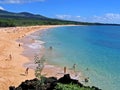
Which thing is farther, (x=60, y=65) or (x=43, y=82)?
(x=60, y=65)

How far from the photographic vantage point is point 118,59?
2815 inches

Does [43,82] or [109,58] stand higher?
[43,82]

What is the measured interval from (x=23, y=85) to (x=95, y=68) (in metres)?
27.2

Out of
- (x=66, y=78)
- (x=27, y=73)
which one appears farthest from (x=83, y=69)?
(x=66, y=78)

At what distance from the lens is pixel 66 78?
34.2 m

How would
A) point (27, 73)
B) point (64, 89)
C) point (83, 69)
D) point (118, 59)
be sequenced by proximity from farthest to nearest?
point (118, 59) < point (83, 69) < point (27, 73) < point (64, 89)

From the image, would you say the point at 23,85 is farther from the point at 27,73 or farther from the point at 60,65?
the point at 60,65

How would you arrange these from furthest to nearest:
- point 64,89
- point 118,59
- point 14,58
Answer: point 118,59 < point 14,58 < point 64,89

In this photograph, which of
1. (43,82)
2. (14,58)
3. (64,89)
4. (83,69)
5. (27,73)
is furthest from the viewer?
(14,58)

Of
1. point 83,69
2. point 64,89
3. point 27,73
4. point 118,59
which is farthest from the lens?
point 118,59

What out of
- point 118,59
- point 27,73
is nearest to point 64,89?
point 27,73

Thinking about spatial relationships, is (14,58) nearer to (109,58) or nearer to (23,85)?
(109,58)

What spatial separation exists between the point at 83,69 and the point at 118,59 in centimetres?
1780

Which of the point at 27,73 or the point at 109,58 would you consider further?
the point at 109,58
